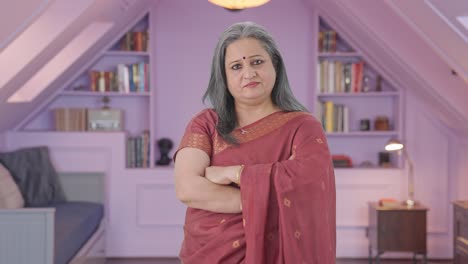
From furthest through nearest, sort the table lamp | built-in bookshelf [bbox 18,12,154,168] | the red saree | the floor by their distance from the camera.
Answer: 1. built-in bookshelf [bbox 18,12,154,168]
2. the floor
3. the table lamp
4. the red saree

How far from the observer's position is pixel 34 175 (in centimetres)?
471

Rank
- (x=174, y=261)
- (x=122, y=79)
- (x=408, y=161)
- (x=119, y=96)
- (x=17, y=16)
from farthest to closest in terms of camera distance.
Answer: (x=119, y=96) → (x=122, y=79) → (x=174, y=261) → (x=408, y=161) → (x=17, y=16)

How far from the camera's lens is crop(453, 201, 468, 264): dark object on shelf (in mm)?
3766

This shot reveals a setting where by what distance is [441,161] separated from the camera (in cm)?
517

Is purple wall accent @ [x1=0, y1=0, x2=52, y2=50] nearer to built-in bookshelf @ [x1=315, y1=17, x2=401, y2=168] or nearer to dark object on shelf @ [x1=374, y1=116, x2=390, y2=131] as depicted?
built-in bookshelf @ [x1=315, y1=17, x2=401, y2=168]

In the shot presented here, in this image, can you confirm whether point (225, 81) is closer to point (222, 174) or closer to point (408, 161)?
point (222, 174)

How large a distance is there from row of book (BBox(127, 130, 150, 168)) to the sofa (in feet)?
1.01

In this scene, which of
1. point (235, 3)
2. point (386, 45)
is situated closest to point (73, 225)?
point (235, 3)

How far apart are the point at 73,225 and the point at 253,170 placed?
9.08 ft

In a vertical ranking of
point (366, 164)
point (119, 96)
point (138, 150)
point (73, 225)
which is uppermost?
point (119, 96)

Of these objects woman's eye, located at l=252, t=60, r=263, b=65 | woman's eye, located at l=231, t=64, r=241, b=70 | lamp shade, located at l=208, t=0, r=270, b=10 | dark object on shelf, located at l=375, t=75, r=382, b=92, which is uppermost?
lamp shade, located at l=208, t=0, r=270, b=10

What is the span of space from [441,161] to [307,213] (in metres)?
3.98

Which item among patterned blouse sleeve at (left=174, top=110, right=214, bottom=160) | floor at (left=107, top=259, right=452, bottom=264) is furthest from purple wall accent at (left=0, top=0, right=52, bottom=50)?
floor at (left=107, top=259, right=452, bottom=264)

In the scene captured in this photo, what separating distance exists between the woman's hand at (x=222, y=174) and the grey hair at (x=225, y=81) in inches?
3.2
